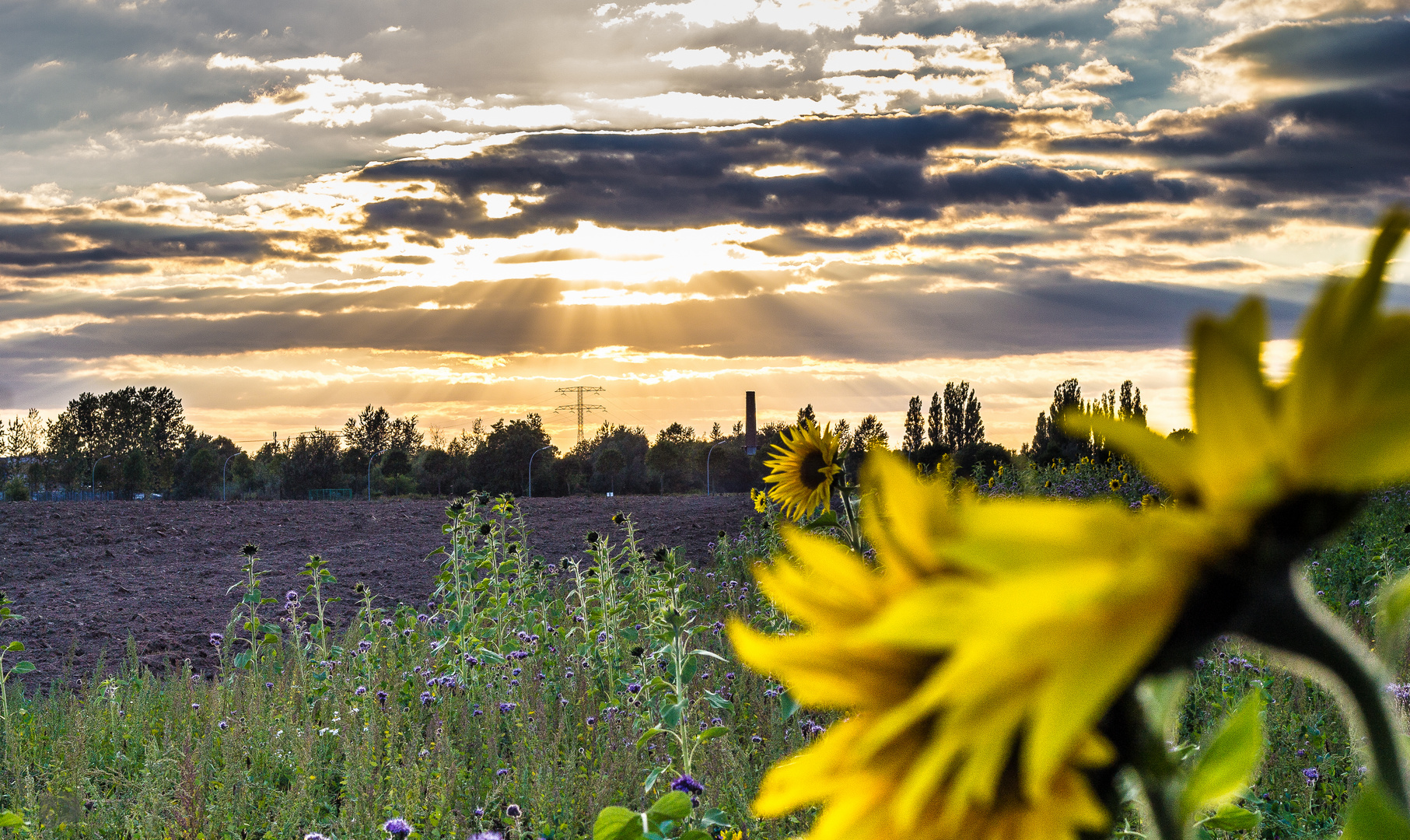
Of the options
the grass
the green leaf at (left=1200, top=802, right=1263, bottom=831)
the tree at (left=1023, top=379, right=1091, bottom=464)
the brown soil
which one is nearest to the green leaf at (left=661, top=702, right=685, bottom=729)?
the grass

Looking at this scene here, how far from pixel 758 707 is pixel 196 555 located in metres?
10.6

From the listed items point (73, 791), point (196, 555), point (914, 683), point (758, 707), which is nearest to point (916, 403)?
point (196, 555)

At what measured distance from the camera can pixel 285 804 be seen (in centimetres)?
375

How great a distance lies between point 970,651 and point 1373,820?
1.01 feet

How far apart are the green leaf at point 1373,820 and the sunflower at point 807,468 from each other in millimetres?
2131

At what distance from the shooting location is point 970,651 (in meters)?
0.34

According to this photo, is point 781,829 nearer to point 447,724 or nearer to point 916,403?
point 447,724

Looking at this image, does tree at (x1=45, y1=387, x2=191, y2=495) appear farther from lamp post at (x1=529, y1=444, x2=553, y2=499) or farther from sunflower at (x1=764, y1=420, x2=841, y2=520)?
sunflower at (x1=764, y1=420, x2=841, y2=520)

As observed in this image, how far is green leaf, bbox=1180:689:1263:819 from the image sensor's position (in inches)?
21.4

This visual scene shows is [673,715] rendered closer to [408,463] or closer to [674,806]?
[674,806]

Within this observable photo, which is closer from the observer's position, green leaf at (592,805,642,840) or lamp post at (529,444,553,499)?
green leaf at (592,805,642,840)

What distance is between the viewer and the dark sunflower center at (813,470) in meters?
2.71

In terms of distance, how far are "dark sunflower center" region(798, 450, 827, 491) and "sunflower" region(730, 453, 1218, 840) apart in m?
2.19

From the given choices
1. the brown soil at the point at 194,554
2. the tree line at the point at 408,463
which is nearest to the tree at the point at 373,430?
the tree line at the point at 408,463
